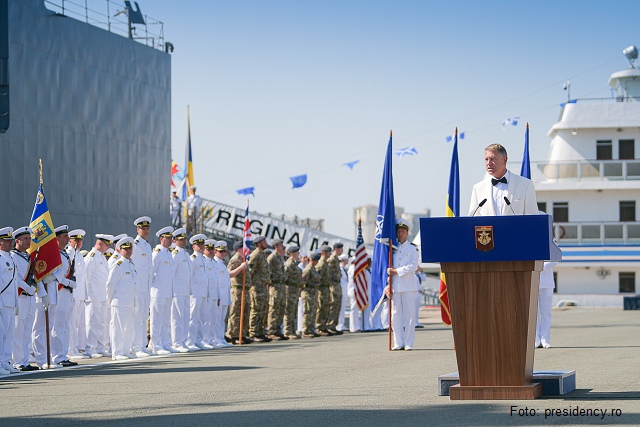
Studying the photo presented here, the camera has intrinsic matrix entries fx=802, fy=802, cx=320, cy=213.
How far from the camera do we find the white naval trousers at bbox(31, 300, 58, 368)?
11.0 metres

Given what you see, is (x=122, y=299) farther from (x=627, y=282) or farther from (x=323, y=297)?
(x=627, y=282)

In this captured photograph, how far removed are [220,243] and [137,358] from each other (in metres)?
3.81

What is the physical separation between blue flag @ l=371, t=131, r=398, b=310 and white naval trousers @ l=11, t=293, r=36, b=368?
5369 mm

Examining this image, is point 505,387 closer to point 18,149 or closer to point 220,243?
point 220,243

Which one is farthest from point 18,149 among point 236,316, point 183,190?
point 183,190

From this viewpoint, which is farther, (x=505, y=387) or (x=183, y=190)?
(x=183, y=190)

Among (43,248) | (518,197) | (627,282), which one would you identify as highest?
(518,197)

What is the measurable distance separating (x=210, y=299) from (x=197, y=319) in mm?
446

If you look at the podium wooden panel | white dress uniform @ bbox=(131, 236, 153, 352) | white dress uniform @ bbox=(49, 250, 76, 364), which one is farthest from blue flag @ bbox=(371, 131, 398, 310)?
the podium wooden panel

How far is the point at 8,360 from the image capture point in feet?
33.6

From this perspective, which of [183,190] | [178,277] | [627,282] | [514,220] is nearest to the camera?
[514,220]

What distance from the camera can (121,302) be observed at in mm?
12484

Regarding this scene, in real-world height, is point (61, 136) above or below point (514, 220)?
above

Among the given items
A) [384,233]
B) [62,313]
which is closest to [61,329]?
[62,313]
